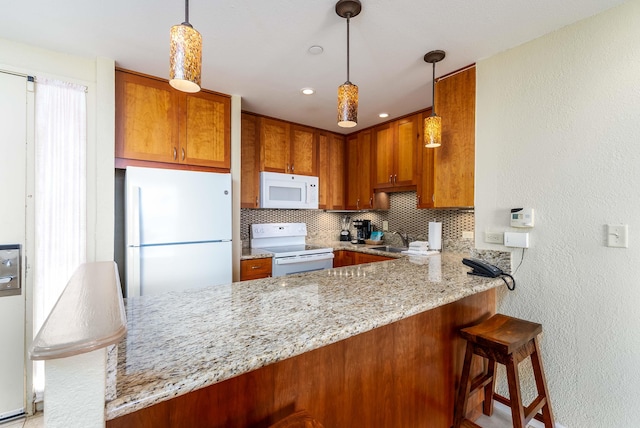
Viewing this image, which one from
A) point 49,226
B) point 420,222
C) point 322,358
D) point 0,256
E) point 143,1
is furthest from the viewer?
point 420,222

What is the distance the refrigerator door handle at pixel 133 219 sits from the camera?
1.99 metres

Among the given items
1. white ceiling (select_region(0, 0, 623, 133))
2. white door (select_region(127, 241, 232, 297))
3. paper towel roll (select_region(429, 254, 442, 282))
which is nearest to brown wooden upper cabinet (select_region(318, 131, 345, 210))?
white ceiling (select_region(0, 0, 623, 133))

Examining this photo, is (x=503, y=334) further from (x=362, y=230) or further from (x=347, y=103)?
(x=362, y=230)

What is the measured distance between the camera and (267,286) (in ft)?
4.40

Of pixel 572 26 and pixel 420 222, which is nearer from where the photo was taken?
pixel 572 26

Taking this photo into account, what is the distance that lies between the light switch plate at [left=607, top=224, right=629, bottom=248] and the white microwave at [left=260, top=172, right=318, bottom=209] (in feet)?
8.33

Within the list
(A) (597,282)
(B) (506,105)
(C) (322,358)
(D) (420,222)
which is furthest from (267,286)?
(D) (420,222)

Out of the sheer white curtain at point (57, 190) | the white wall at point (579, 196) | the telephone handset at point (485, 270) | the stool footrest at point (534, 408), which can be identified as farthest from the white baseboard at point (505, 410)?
the sheer white curtain at point (57, 190)

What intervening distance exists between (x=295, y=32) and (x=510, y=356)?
2.03 m

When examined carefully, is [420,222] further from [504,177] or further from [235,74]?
[235,74]

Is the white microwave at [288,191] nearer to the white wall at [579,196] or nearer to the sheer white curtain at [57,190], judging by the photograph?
the sheer white curtain at [57,190]

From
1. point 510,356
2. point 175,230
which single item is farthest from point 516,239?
point 175,230

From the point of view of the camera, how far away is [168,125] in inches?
91.8

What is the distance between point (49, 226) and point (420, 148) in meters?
3.12
